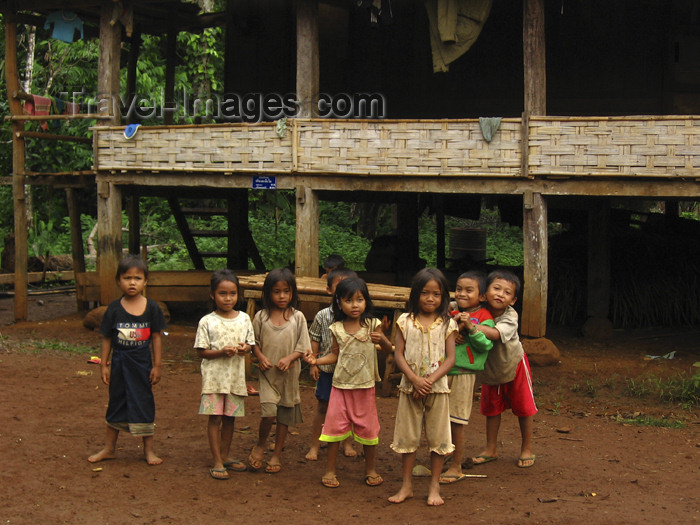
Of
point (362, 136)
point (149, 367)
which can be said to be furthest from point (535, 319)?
point (149, 367)

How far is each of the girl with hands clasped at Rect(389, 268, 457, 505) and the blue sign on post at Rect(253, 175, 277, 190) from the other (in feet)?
18.0

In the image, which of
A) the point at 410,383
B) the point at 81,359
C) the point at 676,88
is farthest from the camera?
the point at 676,88

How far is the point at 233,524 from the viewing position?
4.38 m

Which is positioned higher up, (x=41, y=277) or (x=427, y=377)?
(x=427, y=377)

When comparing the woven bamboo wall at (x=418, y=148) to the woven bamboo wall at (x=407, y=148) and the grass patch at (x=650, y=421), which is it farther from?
the grass patch at (x=650, y=421)

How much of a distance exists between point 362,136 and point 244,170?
5.02ft

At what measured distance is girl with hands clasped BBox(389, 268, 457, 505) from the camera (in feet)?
15.5

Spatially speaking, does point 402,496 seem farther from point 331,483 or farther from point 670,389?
point 670,389

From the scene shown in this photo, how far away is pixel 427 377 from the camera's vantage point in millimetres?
4754


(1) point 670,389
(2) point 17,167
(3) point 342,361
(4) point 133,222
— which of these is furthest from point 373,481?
(4) point 133,222

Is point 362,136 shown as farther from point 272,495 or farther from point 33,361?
point 272,495

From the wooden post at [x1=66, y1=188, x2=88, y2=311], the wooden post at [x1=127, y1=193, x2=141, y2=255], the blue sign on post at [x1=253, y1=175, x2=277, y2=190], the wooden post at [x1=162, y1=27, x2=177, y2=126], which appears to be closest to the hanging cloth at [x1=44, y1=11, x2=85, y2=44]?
the wooden post at [x1=162, y1=27, x2=177, y2=126]

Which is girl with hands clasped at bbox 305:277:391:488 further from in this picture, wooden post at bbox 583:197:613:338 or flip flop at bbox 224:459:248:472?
wooden post at bbox 583:197:613:338

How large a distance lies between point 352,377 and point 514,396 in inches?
45.9
